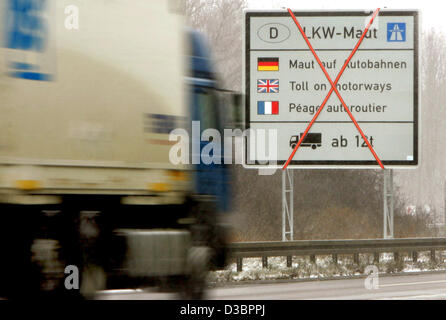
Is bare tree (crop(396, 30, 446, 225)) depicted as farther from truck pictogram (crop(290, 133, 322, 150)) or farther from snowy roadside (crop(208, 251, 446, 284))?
snowy roadside (crop(208, 251, 446, 284))

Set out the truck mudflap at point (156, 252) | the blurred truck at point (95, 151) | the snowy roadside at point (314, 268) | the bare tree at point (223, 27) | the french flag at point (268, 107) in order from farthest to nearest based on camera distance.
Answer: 1. the bare tree at point (223, 27)
2. the french flag at point (268, 107)
3. the snowy roadside at point (314, 268)
4. the truck mudflap at point (156, 252)
5. the blurred truck at point (95, 151)

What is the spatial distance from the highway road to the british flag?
5.38m

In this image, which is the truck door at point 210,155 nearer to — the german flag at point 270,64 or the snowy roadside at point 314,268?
the snowy roadside at point 314,268

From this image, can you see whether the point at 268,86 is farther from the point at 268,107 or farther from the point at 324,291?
the point at 324,291

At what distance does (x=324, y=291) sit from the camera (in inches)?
525

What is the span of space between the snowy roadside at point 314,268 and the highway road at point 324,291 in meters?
0.70

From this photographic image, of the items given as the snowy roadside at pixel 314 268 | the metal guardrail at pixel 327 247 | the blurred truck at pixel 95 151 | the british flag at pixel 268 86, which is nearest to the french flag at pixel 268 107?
the british flag at pixel 268 86

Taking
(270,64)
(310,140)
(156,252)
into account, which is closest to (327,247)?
(310,140)

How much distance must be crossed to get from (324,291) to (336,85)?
7706 mm

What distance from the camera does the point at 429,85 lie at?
225ft

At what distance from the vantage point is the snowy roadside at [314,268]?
15.9m

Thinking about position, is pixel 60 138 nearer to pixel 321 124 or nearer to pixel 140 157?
pixel 140 157
